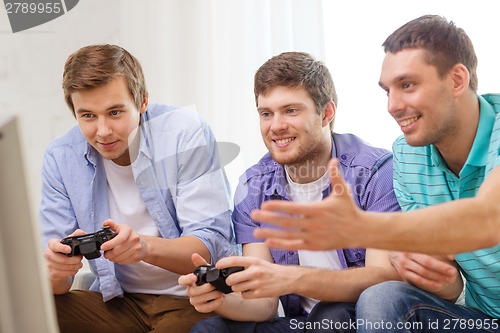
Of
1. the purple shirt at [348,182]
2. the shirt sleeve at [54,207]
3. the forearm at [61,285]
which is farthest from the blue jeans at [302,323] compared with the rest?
the shirt sleeve at [54,207]

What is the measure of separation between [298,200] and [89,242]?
50 cm

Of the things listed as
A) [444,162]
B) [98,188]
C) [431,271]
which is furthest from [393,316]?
[98,188]

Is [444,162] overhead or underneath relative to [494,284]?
overhead

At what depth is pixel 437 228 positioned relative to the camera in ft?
→ 3.04

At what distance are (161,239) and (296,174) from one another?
1.16ft

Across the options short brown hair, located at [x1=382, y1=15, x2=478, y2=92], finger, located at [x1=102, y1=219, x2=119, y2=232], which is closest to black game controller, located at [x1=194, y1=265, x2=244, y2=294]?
finger, located at [x1=102, y1=219, x2=119, y2=232]

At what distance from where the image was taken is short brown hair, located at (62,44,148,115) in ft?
5.39

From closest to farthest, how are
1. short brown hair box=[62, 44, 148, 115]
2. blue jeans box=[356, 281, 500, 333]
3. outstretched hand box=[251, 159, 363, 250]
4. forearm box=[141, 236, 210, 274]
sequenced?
outstretched hand box=[251, 159, 363, 250], blue jeans box=[356, 281, 500, 333], forearm box=[141, 236, 210, 274], short brown hair box=[62, 44, 148, 115]

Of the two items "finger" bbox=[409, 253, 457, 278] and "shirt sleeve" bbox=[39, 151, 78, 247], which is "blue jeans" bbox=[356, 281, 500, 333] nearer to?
"finger" bbox=[409, 253, 457, 278]

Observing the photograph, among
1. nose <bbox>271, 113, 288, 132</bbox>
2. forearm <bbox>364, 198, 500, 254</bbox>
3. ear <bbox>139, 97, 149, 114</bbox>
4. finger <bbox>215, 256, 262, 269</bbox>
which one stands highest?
ear <bbox>139, 97, 149, 114</bbox>

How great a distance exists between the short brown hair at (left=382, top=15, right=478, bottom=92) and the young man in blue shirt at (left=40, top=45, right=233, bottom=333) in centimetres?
56

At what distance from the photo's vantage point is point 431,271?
50.7 inches

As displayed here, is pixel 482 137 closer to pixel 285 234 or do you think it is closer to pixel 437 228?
pixel 437 228

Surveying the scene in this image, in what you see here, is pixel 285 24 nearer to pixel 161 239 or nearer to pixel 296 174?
pixel 296 174
